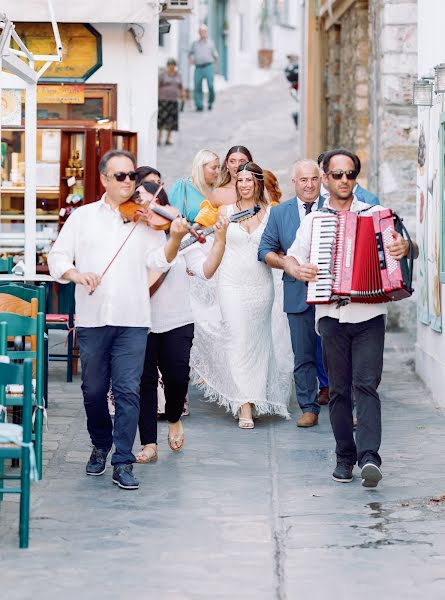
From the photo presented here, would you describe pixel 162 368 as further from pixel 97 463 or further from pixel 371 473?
pixel 371 473

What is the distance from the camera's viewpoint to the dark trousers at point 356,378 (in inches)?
314

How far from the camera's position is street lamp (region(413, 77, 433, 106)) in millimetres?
11594

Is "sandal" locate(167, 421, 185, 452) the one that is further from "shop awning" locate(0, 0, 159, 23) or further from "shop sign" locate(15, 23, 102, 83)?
"shop sign" locate(15, 23, 102, 83)

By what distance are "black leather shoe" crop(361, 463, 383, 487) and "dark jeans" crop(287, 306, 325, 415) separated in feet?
7.45

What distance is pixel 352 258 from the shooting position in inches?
311

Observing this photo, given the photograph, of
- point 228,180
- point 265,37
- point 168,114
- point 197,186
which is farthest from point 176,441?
point 265,37

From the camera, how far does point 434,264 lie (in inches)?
458

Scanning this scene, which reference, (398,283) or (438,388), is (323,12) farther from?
(398,283)

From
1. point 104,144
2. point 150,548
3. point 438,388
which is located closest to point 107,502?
point 150,548

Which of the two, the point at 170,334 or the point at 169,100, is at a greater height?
the point at 169,100

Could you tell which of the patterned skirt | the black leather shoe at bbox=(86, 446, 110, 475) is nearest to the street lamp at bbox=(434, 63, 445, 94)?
the black leather shoe at bbox=(86, 446, 110, 475)

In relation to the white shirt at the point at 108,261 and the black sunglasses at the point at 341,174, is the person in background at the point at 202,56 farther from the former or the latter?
the white shirt at the point at 108,261

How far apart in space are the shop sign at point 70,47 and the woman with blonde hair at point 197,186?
4943mm

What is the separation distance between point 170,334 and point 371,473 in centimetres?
149
